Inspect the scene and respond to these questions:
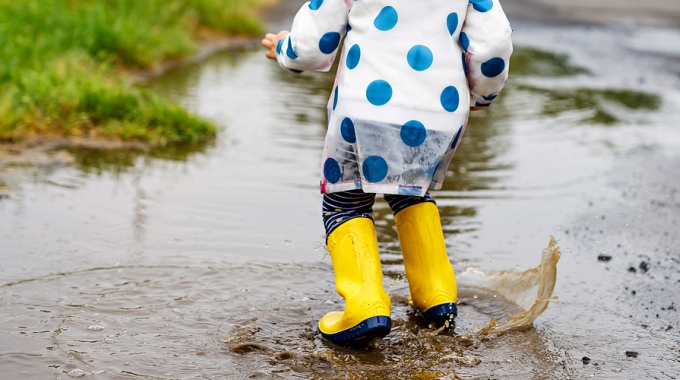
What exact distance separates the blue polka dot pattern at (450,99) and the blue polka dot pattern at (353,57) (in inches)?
11.3

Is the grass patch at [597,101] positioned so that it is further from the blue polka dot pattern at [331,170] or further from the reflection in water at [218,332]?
the blue polka dot pattern at [331,170]

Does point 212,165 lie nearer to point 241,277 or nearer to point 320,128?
point 320,128

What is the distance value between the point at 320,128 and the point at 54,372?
4234mm

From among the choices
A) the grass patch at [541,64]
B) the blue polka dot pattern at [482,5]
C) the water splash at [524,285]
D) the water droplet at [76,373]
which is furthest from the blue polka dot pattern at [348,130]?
the grass patch at [541,64]

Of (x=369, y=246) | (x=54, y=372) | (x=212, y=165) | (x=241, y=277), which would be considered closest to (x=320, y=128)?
(x=212, y=165)

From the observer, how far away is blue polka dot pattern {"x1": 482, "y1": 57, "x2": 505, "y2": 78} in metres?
2.97

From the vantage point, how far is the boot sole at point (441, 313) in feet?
10.3

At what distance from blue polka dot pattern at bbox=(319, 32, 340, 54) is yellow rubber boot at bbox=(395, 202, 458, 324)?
2.03 feet

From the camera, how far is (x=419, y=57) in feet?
9.53

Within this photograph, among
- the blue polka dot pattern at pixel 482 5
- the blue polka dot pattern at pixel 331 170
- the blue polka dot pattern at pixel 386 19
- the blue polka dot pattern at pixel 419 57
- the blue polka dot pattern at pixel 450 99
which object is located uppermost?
the blue polka dot pattern at pixel 482 5

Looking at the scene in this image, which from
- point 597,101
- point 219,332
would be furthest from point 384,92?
point 597,101

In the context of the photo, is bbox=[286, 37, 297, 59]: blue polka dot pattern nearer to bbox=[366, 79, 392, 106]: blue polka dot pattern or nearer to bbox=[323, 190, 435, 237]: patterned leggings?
bbox=[366, 79, 392, 106]: blue polka dot pattern

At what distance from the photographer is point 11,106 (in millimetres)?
5738

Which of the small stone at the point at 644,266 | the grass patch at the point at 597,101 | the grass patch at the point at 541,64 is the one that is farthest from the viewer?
the grass patch at the point at 541,64
